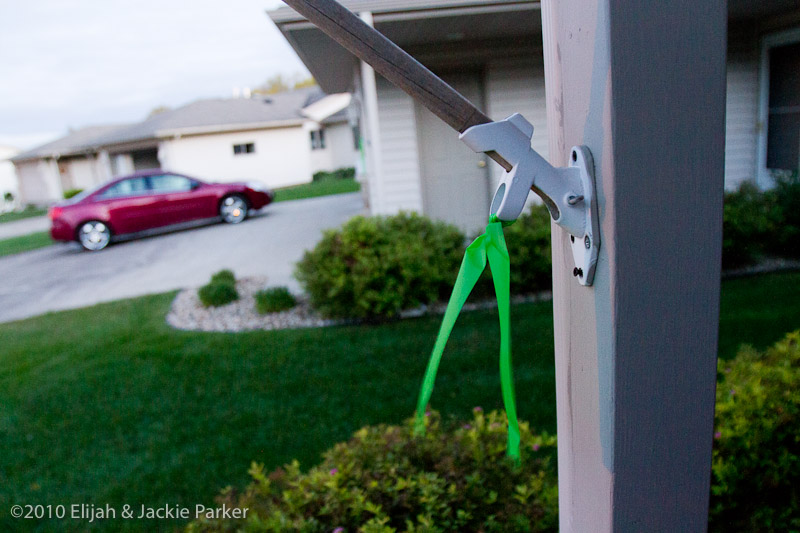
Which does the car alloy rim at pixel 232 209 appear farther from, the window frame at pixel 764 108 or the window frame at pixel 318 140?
the window frame at pixel 318 140

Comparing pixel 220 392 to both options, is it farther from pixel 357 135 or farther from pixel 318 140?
pixel 318 140

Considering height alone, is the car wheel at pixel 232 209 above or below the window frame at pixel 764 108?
below

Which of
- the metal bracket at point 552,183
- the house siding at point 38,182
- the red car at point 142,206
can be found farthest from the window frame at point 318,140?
the metal bracket at point 552,183

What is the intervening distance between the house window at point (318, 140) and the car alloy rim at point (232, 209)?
555 inches

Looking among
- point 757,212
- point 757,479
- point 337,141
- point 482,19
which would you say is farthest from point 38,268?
point 337,141

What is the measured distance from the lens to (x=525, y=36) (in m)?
8.53

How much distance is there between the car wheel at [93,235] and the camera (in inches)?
570

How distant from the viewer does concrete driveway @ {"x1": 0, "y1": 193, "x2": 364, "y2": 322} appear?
31.9ft

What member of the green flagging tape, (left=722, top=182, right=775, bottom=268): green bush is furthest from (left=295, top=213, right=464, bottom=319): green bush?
the green flagging tape

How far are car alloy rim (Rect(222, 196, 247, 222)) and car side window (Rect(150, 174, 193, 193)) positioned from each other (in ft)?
3.25

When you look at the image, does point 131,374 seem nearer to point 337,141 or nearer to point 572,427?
point 572,427

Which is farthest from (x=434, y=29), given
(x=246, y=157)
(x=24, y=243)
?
(x=246, y=157)

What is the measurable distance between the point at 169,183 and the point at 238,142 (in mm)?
12806

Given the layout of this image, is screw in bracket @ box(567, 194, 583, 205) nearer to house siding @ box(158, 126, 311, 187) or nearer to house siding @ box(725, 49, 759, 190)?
house siding @ box(725, 49, 759, 190)
